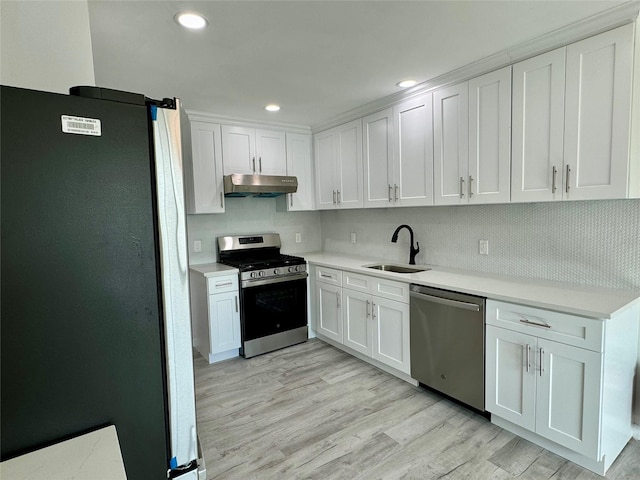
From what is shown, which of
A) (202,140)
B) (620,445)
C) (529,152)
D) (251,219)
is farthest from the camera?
(251,219)

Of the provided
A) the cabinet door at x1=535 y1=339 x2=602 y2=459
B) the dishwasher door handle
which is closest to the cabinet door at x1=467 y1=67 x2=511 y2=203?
the dishwasher door handle

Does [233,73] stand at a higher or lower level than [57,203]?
higher

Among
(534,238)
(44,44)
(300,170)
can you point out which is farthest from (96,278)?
(300,170)

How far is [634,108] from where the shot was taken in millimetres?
1785

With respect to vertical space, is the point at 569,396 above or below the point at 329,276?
below

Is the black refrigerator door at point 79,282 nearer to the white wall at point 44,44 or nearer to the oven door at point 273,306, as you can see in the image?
the white wall at point 44,44

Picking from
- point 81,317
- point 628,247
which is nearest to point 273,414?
point 81,317

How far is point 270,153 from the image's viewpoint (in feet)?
12.8

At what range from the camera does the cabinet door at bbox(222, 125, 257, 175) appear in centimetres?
361

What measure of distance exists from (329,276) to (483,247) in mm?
1489

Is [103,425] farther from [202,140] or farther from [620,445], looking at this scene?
[202,140]

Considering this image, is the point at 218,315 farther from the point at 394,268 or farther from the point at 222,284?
the point at 394,268

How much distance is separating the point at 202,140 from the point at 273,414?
264 centimetres

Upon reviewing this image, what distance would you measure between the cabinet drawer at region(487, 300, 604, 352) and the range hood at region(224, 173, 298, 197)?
2385 millimetres
